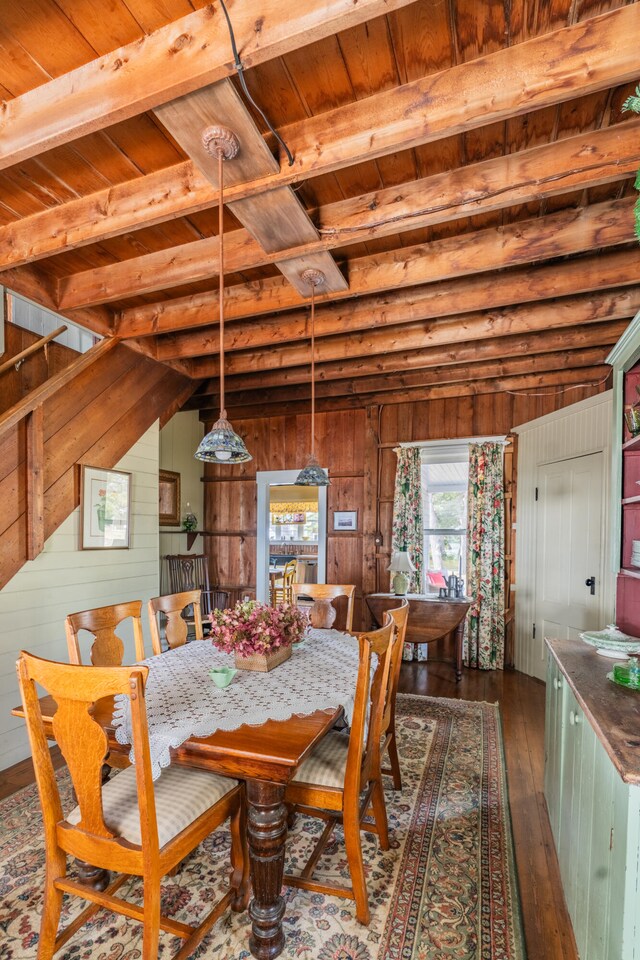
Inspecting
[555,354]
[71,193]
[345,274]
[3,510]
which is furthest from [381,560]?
[71,193]

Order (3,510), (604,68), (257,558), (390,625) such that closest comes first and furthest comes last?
1. (604,68)
2. (390,625)
3. (3,510)
4. (257,558)

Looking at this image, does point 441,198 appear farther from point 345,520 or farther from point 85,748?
point 345,520

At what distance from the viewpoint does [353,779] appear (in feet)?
5.44

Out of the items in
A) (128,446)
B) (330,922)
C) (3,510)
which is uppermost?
(128,446)

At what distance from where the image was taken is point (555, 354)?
4.31 meters

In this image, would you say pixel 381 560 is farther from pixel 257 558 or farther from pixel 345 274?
pixel 345 274

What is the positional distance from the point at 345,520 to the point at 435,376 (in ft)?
6.05

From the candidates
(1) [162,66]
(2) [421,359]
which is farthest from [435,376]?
(1) [162,66]

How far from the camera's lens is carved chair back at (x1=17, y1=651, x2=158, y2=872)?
4.13 ft

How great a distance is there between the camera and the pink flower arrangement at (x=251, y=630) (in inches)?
83.7

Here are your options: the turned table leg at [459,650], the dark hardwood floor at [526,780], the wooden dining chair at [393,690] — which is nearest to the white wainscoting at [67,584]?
the dark hardwood floor at [526,780]

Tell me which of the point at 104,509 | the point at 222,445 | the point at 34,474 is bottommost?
the point at 104,509

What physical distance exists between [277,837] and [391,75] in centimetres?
259

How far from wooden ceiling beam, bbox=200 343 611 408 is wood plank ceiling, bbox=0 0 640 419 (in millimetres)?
578
